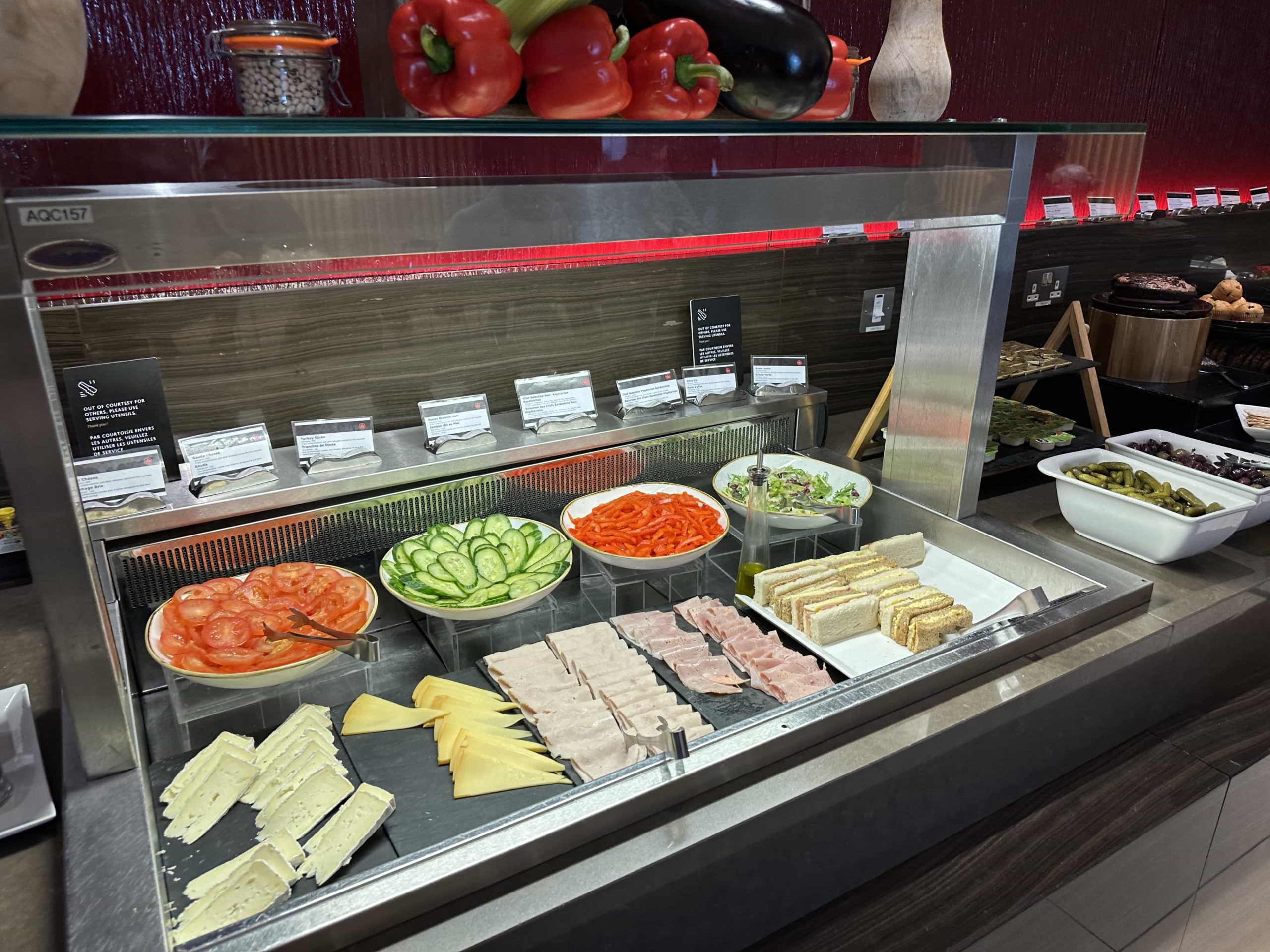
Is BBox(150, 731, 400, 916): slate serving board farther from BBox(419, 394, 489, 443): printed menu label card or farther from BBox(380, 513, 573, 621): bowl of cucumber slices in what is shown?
BBox(419, 394, 489, 443): printed menu label card

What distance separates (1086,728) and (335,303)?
174 cm

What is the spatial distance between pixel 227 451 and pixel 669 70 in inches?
43.5

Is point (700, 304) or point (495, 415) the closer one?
point (495, 415)

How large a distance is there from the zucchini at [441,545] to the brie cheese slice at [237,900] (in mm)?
687

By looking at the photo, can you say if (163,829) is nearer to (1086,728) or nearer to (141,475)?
(141,475)

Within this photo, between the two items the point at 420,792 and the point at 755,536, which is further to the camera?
the point at 755,536

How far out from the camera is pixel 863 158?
4.51ft

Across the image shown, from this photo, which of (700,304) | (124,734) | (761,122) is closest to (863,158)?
(761,122)

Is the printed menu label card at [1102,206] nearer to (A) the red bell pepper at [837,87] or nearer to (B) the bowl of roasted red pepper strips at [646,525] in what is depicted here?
(A) the red bell pepper at [837,87]

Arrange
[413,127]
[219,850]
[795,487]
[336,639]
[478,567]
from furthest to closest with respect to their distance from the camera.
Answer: [795,487], [478,567], [336,639], [219,850], [413,127]

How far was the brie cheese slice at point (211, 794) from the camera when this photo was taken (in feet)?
3.79

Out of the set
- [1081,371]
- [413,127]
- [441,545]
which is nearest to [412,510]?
[441,545]

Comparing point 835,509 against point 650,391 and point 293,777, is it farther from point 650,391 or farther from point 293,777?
point 293,777

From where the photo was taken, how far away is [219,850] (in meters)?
1.13
